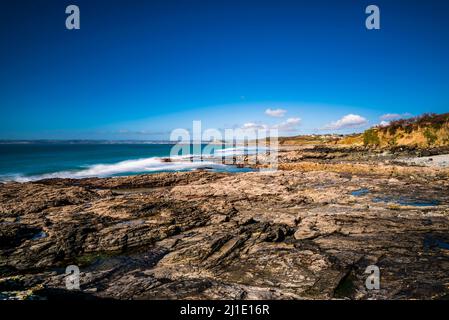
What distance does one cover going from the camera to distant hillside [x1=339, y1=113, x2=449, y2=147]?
46.7 meters

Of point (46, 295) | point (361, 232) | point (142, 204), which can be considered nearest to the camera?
point (46, 295)

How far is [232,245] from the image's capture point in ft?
32.0

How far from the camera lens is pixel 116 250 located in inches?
399

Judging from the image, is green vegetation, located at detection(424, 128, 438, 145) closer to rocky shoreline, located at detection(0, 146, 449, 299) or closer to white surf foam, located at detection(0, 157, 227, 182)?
rocky shoreline, located at detection(0, 146, 449, 299)

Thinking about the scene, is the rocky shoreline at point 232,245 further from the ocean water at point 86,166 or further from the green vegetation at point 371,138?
the green vegetation at point 371,138

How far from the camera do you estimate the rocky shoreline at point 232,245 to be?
714cm

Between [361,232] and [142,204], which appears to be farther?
[142,204]

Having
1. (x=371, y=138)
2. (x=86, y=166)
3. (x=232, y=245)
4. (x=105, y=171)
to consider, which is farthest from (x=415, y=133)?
Result: (x=86, y=166)

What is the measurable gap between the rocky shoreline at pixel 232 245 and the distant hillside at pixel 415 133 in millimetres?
36019

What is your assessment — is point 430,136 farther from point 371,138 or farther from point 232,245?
point 232,245

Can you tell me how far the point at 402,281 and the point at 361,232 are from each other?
3.78m

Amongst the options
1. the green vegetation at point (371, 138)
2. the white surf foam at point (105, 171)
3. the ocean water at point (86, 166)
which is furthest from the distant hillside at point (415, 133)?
the white surf foam at point (105, 171)
